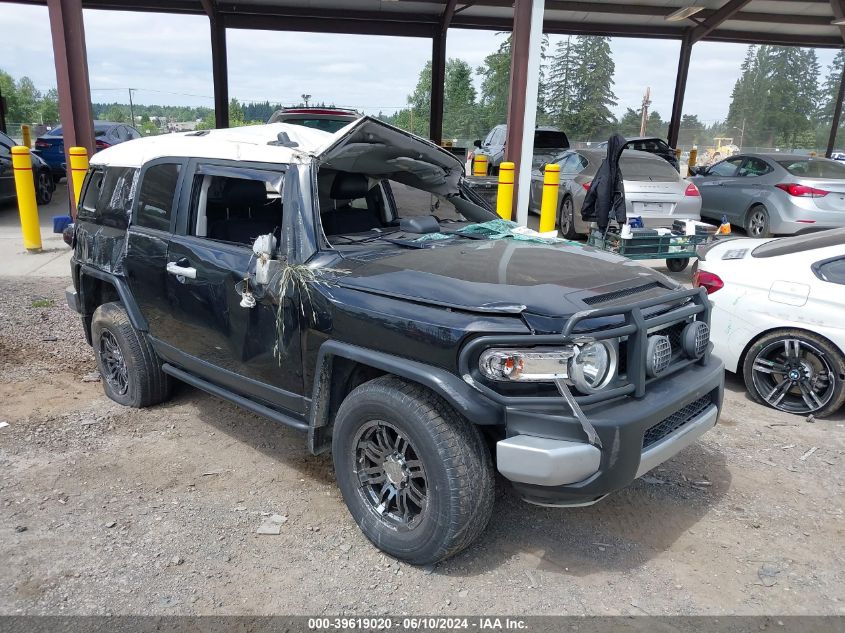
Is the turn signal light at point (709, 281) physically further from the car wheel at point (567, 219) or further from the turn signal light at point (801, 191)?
the turn signal light at point (801, 191)

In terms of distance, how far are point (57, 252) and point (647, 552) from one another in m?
9.49

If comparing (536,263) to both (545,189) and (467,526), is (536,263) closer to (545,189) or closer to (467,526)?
(467,526)

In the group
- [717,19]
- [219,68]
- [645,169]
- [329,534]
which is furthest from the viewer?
[219,68]

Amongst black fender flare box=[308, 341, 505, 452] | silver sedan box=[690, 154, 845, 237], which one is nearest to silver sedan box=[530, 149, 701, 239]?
silver sedan box=[690, 154, 845, 237]

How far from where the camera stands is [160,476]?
383 cm

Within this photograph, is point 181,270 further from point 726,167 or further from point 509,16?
point 509,16

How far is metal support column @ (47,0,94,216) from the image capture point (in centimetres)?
966

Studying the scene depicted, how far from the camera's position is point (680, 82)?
19.2 meters

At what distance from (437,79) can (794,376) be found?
1607 centimetres

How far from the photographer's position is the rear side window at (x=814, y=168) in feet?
33.9

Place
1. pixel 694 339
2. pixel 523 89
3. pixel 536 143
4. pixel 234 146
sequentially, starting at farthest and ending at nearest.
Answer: pixel 536 143 < pixel 523 89 < pixel 234 146 < pixel 694 339

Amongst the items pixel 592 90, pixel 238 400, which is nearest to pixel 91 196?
pixel 238 400

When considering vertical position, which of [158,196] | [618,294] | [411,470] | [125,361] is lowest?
[125,361]

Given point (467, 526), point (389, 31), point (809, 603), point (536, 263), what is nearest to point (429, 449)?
point (467, 526)
